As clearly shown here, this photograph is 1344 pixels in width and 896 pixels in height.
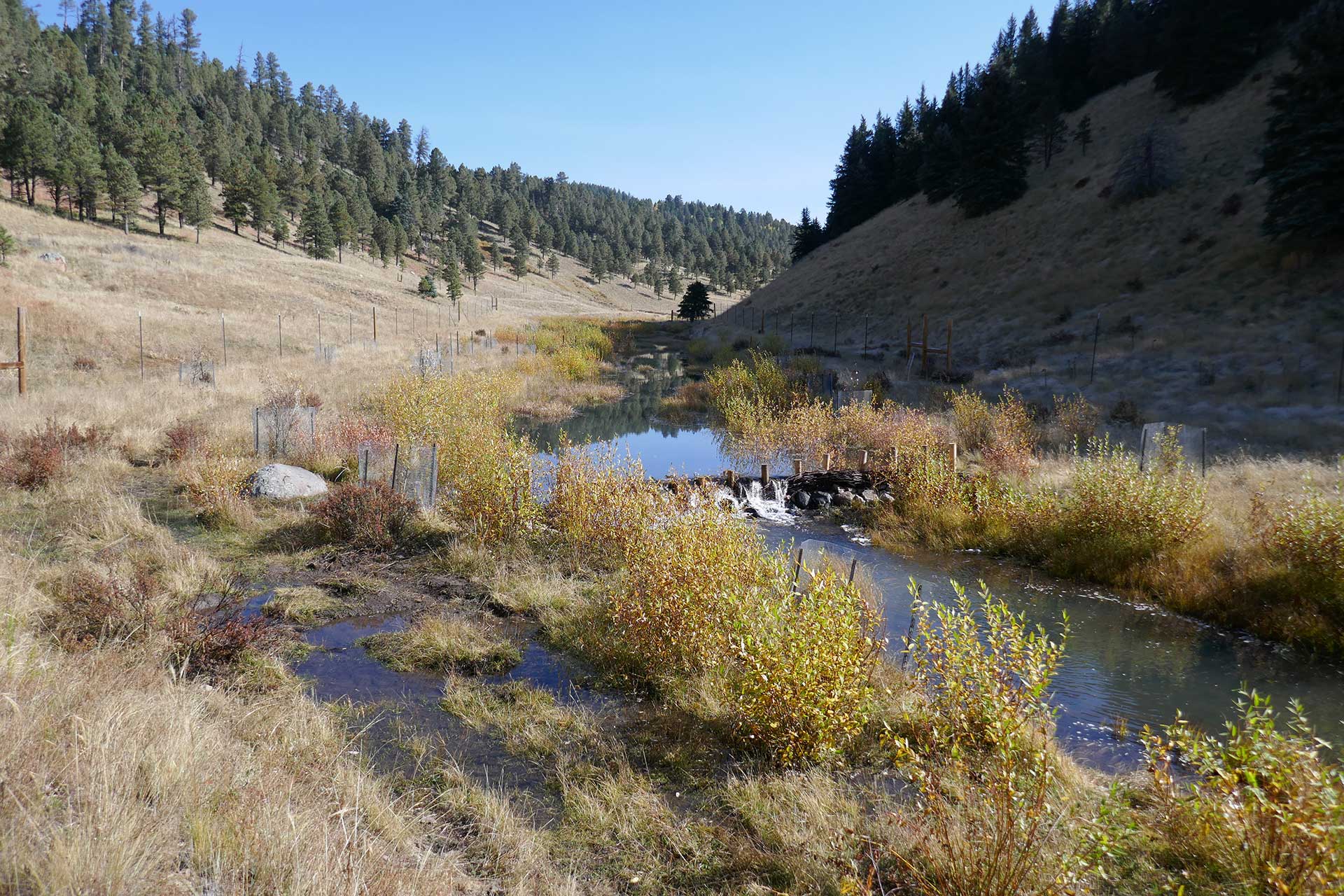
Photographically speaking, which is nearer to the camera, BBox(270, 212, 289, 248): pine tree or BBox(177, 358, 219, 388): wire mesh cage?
BBox(177, 358, 219, 388): wire mesh cage

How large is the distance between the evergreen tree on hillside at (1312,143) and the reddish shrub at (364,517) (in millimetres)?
32794

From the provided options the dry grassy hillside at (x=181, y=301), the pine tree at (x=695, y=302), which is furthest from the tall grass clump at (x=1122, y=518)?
the pine tree at (x=695, y=302)

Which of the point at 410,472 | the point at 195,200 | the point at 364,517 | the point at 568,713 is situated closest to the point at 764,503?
the point at 410,472

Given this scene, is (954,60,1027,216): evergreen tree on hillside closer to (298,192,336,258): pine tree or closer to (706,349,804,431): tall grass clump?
(706,349,804,431): tall grass clump

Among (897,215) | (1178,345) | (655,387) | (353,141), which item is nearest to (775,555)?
(1178,345)

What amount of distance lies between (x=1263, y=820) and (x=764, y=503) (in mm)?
11434

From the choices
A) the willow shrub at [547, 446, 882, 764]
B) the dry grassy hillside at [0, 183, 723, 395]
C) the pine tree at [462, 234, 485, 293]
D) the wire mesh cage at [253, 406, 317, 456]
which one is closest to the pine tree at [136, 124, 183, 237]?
the dry grassy hillside at [0, 183, 723, 395]

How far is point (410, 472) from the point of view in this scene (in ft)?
40.2

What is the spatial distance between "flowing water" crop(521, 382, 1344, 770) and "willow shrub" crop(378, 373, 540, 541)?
4412 millimetres

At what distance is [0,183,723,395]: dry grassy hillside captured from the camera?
1114 inches

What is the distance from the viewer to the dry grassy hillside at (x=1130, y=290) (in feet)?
68.4

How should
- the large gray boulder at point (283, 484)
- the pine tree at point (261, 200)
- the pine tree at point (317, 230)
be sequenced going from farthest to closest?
the pine tree at point (317, 230) < the pine tree at point (261, 200) < the large gray boulder at point (283, 484)

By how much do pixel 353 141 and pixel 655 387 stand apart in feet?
410

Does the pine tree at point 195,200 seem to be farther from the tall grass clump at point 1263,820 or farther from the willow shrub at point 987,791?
the tall grass clump at point 1263,820
